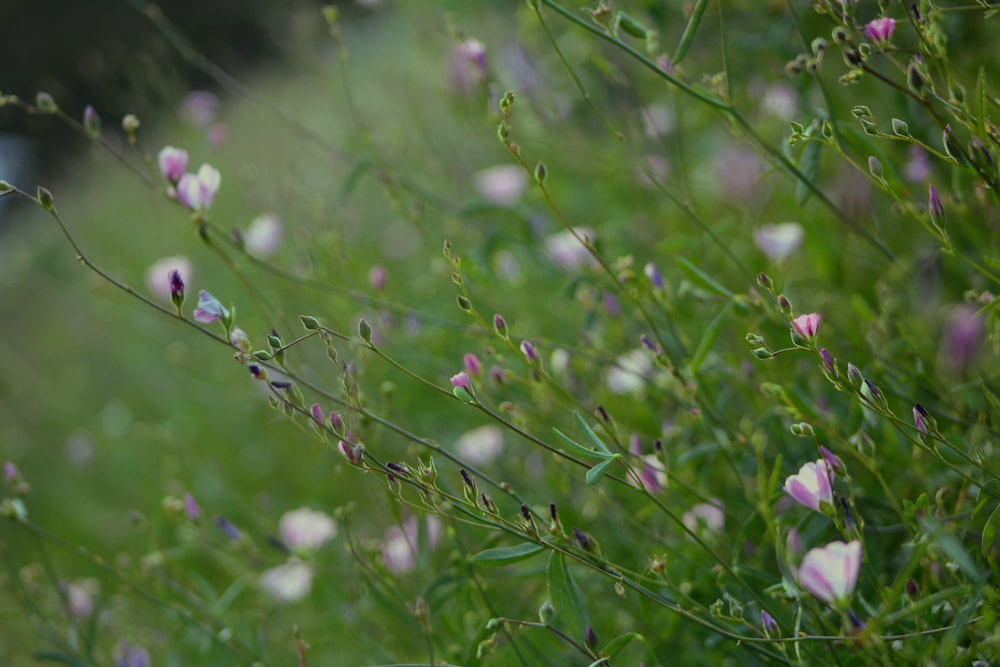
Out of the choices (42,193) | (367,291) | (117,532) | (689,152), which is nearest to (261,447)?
(117,532)

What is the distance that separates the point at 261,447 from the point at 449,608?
56.1 inches

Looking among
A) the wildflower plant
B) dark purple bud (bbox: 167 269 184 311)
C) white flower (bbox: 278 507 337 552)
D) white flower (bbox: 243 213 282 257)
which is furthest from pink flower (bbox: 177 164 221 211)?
white flower (bbox: 243 213 282 257)

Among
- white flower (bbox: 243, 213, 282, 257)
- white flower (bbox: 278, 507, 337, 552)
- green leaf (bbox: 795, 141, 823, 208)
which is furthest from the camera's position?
white flower (bbox: 243, 213, 282, 257)

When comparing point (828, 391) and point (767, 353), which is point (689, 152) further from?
point (767, 353)

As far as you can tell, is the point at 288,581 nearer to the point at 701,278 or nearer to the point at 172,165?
the point at 172,165

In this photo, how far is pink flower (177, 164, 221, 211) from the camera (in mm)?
1357

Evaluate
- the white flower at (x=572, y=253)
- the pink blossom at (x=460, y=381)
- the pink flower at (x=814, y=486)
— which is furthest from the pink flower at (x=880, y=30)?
the white flower at (x=572, y=253)

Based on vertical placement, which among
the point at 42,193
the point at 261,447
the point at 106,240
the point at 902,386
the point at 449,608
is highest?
the point at 42,193

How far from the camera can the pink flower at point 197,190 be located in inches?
53.4

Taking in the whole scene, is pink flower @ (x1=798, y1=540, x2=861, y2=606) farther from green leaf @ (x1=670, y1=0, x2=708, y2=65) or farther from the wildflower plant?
green leaf @ (x1=670, y1=0, x2=708, y2=65)

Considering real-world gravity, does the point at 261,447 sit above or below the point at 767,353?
below

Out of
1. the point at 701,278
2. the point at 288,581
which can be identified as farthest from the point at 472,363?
the point at 288,581

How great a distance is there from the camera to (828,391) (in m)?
1.53

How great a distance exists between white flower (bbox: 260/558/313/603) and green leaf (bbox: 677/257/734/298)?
37.4 inches
